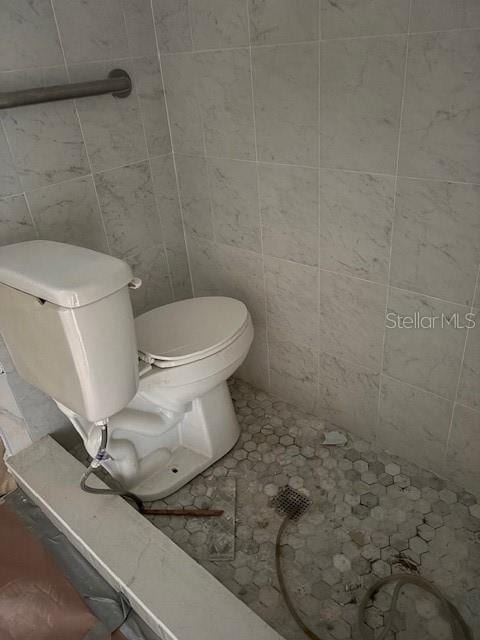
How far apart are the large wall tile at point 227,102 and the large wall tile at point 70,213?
0.42 m

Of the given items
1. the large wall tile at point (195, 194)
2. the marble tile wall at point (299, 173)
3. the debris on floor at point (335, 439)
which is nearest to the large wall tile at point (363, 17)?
the marble tile wall at point (299, 173)

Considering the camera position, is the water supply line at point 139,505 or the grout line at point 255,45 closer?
the grout line at point 255,45

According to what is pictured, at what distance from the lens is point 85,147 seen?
1.50 m

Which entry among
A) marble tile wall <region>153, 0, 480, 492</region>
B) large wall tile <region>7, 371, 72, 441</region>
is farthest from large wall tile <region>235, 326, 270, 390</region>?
large wall tile <region>7, 371, 72, 441</region>

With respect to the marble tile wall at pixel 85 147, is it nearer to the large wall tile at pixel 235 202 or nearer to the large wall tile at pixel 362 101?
the large wall tile at pixel 235 202

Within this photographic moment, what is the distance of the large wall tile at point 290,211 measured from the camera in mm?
1420

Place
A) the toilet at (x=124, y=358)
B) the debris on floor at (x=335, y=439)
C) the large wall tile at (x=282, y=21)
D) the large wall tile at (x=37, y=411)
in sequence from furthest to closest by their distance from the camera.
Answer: the debris on floor at (x=335, y=439)
the large wall tile at (x=37, y=411)
the large wall tile at (x=282, y=21)
the toilet at (x=124, y=358)

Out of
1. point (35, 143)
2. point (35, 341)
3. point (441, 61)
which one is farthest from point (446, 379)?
point (35, 143)

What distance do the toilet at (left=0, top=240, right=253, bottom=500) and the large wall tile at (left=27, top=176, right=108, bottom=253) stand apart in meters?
0.16

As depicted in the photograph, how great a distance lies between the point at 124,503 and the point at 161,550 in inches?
8.2

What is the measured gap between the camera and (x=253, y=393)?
1.96 meters

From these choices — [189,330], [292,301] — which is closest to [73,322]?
[189,330]

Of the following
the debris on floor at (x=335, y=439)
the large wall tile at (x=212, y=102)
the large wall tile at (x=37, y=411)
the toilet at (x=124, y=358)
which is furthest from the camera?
the debris on floor at (x=335, y=439)

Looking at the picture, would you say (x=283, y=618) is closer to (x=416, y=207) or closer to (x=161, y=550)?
(x=161, y=550)
